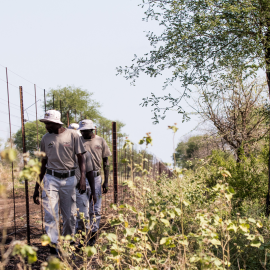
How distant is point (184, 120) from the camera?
6.47 m

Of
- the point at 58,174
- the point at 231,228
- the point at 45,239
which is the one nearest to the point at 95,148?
the point at 58,174

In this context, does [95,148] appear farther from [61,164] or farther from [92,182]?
[61,164]

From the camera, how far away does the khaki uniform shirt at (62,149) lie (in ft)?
14.8

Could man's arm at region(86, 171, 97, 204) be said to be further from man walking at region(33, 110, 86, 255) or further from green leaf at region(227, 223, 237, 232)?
green leaf at region(227, 223, 237, 232)

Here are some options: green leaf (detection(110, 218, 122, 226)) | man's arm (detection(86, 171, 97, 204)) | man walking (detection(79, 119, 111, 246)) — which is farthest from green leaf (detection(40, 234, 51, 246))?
man walking (detection(79, 119, 111, 246))

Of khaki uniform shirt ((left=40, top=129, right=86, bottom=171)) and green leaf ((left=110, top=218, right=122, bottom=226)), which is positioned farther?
khaki uniform shirt ((left=40, top=129, right=86, bottom=171))

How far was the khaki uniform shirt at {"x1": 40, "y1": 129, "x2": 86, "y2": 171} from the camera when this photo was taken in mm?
4496

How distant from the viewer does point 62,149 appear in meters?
4.54

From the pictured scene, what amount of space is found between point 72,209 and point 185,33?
374 centimetres

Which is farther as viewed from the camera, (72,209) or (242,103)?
(242,103)

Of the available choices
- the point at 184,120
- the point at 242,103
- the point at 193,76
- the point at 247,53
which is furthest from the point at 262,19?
the point at 242,103

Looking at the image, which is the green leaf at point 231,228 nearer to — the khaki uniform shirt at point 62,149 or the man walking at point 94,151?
the khaki uniform shirt at point 62,149

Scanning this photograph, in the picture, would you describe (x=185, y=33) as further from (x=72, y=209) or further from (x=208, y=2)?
(x=72, y=209)

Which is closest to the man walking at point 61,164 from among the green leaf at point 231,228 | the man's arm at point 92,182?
the man's arm at point 92,182
